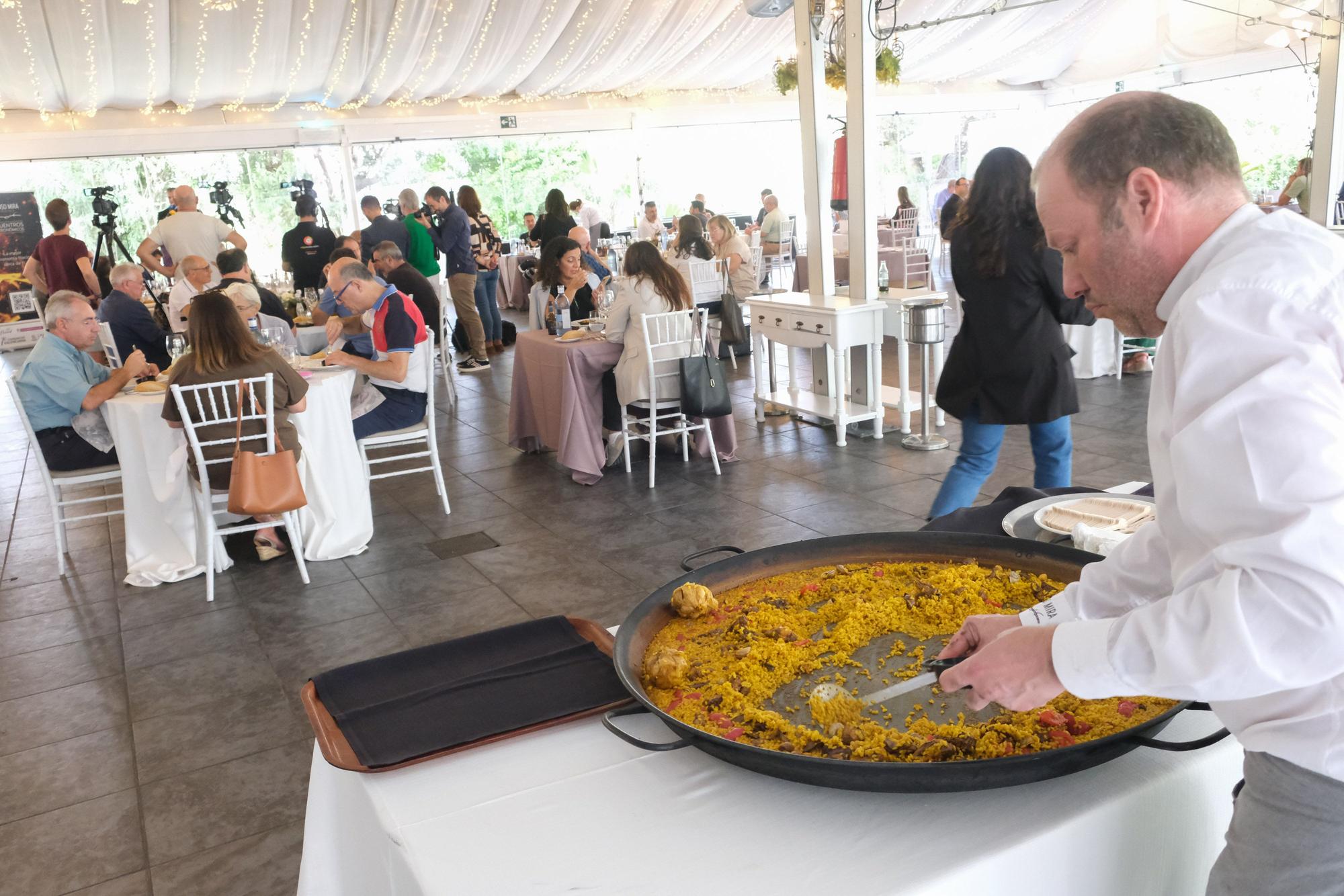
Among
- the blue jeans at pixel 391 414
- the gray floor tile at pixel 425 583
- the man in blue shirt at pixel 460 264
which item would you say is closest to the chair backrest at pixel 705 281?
the man in blue shirt at pixel 460 264

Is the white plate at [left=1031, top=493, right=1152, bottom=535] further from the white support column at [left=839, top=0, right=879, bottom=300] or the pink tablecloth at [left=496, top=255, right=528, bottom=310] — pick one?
the pink tablecloth at [left=496, top=255, right=528, bottom=310]

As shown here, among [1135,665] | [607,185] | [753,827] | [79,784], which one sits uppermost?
[607,185]

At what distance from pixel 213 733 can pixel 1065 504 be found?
7.96ft

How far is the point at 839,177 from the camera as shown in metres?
6.14

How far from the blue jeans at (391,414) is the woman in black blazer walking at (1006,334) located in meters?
2.65

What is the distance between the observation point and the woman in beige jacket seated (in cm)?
502

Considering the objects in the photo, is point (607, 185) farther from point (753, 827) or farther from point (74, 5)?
point (753, 827)

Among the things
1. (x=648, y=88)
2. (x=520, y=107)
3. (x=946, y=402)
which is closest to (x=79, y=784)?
(x=946, y=402)

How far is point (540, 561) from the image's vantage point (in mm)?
4000

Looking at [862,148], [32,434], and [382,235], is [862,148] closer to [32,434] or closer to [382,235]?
[32,434]

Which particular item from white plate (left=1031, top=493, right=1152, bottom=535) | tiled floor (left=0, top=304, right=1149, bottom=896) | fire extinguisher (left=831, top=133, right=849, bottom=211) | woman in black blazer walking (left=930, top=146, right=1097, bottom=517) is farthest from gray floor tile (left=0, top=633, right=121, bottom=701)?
fire extinguisher (left=831, top=133, right=849, bottom=211)

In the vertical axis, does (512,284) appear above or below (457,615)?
above

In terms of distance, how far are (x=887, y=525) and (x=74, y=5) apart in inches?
385

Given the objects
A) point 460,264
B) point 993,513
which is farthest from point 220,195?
point 993,513
